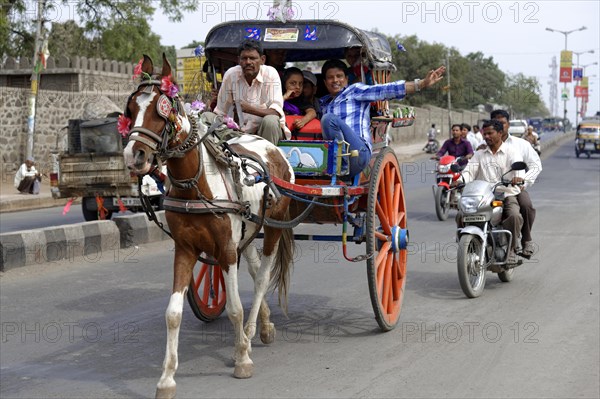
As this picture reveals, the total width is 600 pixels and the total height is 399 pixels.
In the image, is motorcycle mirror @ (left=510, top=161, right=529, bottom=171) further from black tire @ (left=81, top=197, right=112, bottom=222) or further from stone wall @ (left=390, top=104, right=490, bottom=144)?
stone wall @ (left=390, top=104, right=490, bottom=144)

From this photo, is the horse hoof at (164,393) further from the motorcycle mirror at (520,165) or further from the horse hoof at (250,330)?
the motorcycle mirror at (520,165)

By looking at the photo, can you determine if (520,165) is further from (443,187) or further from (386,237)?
(443,187)

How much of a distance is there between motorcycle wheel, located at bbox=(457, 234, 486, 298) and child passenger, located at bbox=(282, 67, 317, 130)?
2152 millimetres

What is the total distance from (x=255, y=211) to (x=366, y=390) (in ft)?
5.03

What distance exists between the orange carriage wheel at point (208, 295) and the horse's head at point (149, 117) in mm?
2360

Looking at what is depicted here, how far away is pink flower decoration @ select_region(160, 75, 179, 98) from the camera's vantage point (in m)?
5.14

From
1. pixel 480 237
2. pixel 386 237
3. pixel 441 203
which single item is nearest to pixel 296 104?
pixel 386 237

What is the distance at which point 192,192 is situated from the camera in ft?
18.4

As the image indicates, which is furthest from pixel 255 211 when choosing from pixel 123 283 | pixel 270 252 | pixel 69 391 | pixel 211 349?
pixel 123 283

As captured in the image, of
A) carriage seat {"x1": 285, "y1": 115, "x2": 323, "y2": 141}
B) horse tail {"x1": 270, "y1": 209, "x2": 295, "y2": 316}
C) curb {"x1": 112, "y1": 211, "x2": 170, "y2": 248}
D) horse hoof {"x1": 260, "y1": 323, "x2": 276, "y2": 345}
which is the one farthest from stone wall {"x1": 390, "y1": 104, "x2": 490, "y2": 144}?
horse hoof {"x1": 260, "y1": 323, "x2": 276, "y2": 345}

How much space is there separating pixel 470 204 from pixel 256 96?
10.3ft

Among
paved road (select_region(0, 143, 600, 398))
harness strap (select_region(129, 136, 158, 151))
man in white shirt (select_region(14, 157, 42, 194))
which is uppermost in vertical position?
harness strap (select_region(129, 136, 158, 151))

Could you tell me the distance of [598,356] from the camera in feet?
→ 21.4

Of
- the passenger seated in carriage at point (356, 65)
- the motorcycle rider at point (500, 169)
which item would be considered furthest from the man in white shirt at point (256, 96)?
the motorcycle rider at point (500, 169)
